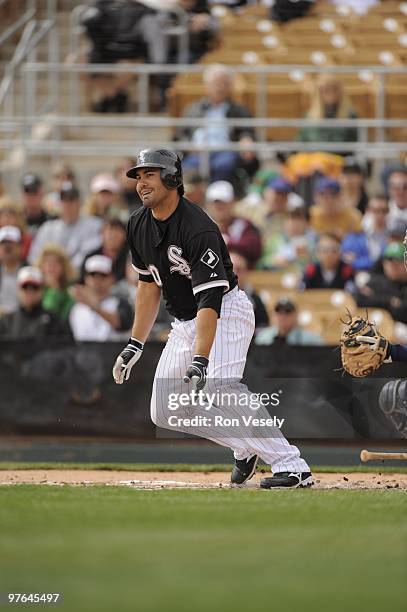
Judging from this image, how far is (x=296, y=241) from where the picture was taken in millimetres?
13312

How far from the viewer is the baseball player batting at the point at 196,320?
7520 millimetres

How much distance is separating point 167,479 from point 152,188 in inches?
89.3

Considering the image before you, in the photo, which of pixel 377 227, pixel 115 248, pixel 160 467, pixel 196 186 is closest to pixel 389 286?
pixel 377 227

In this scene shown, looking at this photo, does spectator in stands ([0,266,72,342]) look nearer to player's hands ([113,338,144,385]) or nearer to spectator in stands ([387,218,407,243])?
spectator in stands ([387,218,407,243])

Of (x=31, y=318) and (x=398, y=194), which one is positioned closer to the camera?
(x=31, y=318)

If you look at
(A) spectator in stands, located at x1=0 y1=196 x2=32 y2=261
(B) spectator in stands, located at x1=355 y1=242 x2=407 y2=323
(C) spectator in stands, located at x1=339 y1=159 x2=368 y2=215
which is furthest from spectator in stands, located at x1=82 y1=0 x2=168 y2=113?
(B) spectator in stands, located at x1=355 y1=242 x2=407 y2=323

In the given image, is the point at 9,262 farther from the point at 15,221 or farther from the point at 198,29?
the point at 198,29

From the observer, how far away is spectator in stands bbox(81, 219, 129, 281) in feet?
42.2

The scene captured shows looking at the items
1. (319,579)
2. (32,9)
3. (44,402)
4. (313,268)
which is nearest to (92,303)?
(44,402)

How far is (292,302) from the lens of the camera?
1204 cm

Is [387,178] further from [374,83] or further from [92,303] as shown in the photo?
[92,303]

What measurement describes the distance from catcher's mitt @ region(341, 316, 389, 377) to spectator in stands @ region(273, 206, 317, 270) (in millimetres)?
4985

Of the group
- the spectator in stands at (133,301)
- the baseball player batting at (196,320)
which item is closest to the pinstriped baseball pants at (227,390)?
the baseball player batting at (196,320)

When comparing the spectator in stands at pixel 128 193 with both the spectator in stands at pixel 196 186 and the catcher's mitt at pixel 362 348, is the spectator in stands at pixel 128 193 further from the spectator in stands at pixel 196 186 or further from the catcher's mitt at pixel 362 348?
the catcher's mitt at pixel 362 348
